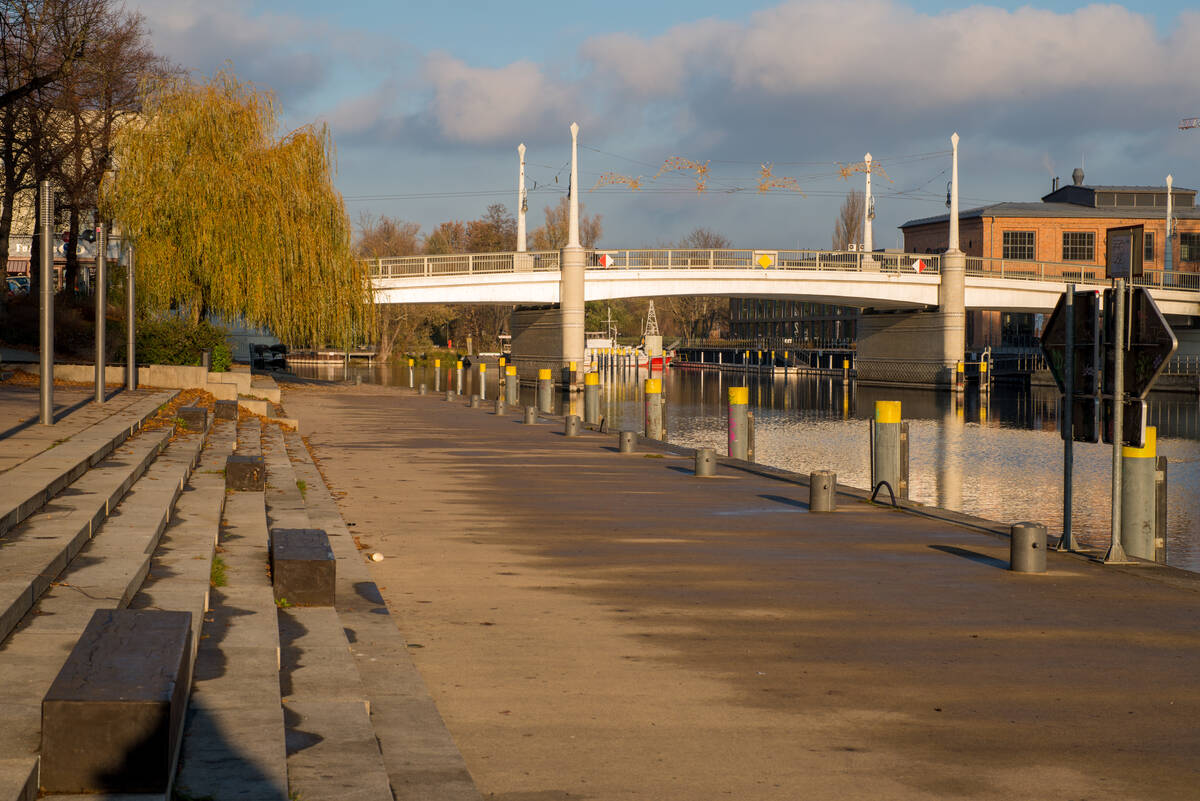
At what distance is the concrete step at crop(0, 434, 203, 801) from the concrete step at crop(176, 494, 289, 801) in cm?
→ 54

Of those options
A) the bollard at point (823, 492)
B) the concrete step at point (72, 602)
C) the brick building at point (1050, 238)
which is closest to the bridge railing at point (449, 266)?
the brick building at point (1050, 238)

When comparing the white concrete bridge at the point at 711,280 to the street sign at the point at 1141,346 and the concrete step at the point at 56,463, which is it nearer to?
the concrete step at the point at 56,463

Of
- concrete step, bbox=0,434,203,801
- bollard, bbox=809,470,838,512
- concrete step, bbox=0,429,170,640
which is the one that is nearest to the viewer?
concrete step, bbox=0,434,203,801

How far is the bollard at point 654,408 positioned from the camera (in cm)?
2847

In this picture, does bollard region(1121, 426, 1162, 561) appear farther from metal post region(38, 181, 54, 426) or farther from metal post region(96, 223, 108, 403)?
metal post region(96, 223, 108, 403)

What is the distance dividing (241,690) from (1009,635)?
15.8 ft

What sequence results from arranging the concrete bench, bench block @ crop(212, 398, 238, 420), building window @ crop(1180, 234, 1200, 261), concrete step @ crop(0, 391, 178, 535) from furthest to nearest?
building window @ crop(1180, 234, 1200, 261)
bench block @ crop(212, 398, 238, 420)
concrete step @ crop(0, 391, 178, 535)
the concrete bench

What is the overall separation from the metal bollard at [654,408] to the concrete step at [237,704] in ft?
66.1

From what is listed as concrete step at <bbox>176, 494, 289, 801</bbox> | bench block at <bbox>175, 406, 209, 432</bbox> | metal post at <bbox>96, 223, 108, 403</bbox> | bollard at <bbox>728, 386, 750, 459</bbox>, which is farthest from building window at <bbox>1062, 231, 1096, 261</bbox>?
concrete step at <bbox>176, 494, 289, 801</bbox>

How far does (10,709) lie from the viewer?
4.98 m

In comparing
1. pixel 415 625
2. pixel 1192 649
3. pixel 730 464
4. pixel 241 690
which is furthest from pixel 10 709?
pixel 730 464

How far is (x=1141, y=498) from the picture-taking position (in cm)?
1248

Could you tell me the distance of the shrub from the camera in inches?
1136

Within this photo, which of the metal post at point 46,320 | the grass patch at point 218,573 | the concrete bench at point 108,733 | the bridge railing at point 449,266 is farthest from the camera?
the bridge railing at point 449,266
